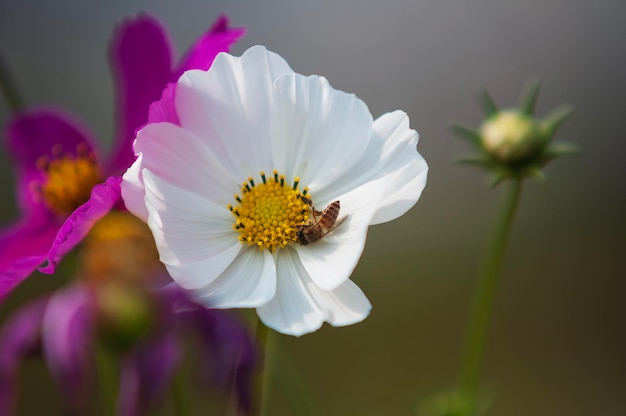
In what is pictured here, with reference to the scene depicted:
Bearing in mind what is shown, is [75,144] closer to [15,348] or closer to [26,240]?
[26,240]

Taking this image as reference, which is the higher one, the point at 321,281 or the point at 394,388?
the point at 394,388

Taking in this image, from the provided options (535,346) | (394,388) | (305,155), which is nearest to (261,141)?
(305,155)

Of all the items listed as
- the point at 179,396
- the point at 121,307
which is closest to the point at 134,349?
the point at 121,307

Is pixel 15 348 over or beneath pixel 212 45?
beneath

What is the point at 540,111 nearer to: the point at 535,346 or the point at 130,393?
the point at 535,346

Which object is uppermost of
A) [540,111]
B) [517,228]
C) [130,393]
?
[540,111]

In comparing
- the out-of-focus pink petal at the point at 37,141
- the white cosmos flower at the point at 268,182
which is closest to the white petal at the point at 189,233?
the white cosmos flower at the point at 268,182
